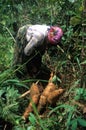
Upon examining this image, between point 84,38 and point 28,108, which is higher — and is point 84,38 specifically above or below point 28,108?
above

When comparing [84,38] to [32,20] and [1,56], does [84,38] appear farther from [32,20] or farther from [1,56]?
[32,20]

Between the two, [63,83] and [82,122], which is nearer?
[82,122]

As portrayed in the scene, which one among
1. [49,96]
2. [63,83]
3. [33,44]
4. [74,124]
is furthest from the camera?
[33,44]

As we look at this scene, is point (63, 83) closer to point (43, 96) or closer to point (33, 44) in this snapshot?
point (43, 96)

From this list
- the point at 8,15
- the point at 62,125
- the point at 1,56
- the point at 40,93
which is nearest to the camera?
the point at 62,125

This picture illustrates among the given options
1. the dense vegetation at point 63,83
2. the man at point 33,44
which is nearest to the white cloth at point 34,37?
the man at point 33,44

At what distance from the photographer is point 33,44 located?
12.7 ft

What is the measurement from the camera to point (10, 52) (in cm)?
548

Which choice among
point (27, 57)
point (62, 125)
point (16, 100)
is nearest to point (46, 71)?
point (27, 57)

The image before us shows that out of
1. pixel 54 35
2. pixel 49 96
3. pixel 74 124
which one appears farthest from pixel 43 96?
pixel 54 35

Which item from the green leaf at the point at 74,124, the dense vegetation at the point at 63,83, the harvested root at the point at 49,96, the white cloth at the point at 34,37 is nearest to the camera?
the green leaf at the point at 74,124

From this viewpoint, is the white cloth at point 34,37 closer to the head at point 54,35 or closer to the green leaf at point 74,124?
the head at point 54,35

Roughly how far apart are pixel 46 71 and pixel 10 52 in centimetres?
145

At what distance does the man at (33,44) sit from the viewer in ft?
12.8
